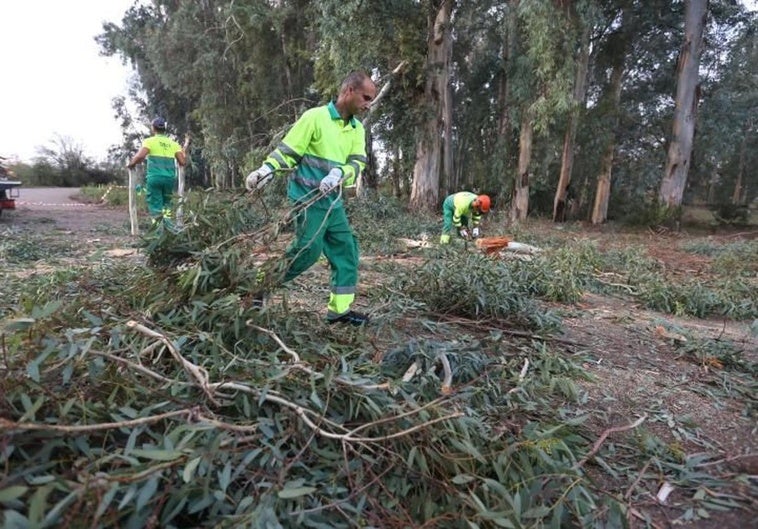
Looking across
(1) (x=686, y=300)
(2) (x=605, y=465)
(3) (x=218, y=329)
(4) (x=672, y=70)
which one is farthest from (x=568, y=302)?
(4) (x=672, y=70)

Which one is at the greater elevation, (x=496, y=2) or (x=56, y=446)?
(x=496, y=2)

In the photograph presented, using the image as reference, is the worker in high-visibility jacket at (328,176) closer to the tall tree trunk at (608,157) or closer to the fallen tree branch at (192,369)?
the fallen tree branch at (192,369)

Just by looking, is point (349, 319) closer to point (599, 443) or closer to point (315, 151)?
point (315, 151)

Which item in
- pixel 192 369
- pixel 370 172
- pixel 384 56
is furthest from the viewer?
pixel 370 172

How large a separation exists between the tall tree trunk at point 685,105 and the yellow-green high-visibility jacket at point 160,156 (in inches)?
535

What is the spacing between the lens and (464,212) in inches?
302

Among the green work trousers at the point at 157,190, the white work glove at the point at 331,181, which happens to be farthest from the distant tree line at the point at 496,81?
the white work glove at the point at 331,181

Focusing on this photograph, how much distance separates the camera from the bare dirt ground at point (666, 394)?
1.86 metres

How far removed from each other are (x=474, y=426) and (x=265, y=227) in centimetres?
163

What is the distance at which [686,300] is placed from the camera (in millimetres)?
4910

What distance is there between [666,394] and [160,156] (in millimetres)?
6303

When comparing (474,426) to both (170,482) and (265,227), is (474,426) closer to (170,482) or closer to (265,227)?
(170,482)

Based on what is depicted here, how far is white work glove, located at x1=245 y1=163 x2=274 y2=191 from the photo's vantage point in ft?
9.57

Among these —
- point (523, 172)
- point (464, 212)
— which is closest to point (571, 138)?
point (523, 172)
